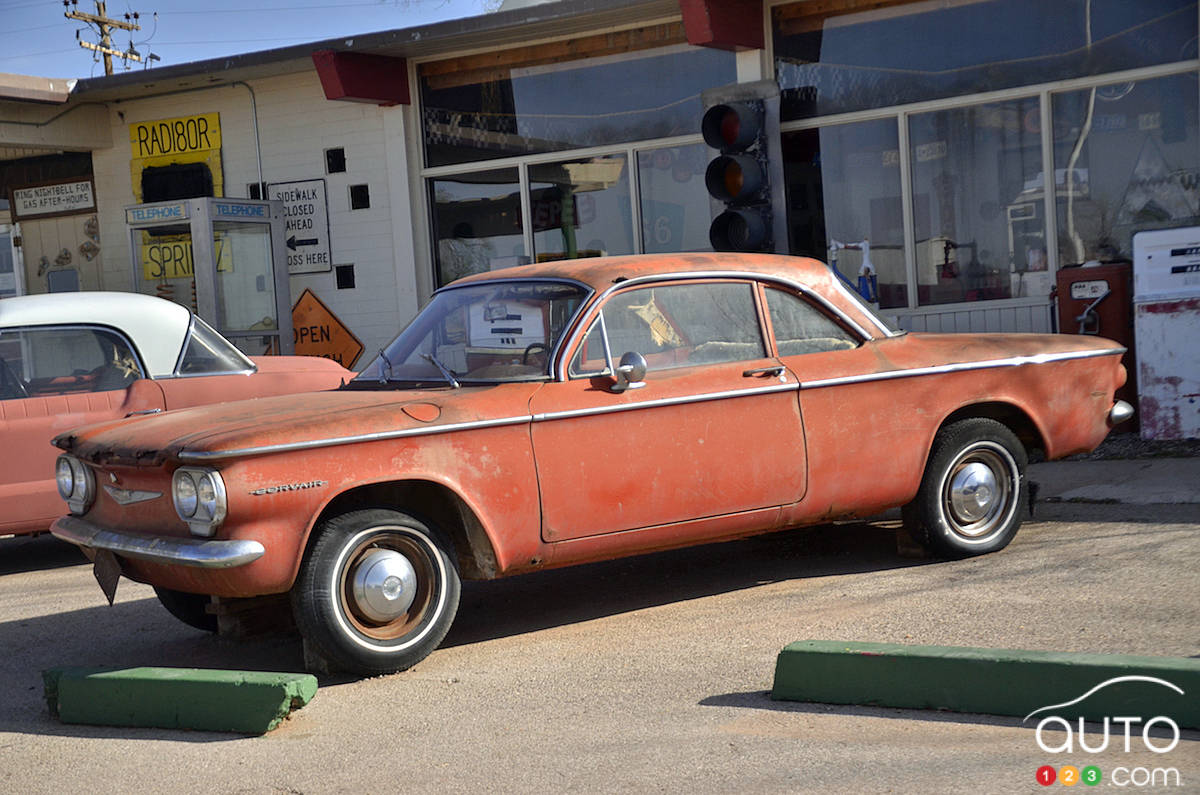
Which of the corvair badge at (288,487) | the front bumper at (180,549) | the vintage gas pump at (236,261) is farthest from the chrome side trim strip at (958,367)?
the vintage gas pump at (236,261)

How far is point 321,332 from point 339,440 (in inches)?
399

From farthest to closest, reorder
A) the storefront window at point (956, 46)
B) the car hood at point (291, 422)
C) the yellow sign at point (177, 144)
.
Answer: the yellow sign at point (177, 144)
the storefront window at point (956, 46)
the car hood at point (291, 422)

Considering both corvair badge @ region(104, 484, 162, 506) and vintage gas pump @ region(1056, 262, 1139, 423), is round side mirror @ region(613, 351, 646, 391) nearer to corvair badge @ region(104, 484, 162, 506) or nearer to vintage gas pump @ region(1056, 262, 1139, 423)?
corvair badge @ region(104, 484, 162, 506)

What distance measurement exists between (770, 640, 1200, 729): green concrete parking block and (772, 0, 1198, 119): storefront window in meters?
8.01

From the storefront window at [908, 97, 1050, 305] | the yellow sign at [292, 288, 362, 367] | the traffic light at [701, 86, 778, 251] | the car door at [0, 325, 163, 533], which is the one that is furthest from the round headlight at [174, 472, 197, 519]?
the yellow sign at [292, 288, 362, 367]

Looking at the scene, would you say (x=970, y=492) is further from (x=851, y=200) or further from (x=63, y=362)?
(x=851, y=200)

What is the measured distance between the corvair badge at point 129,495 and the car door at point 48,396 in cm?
253

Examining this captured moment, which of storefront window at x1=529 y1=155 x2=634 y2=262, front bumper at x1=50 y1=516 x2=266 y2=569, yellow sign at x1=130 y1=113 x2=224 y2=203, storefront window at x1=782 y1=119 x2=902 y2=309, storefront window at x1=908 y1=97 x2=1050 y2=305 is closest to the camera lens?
front bumper at x1=50 y1=516 x2=266 y2=569

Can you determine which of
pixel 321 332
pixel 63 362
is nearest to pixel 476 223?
pixel 321 332

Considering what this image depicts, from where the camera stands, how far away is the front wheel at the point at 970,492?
20.6 ft

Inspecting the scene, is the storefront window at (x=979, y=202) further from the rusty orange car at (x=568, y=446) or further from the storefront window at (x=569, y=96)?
the rusty orange car at (x=568, y=446)

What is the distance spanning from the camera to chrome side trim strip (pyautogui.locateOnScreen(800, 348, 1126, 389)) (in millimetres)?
5984

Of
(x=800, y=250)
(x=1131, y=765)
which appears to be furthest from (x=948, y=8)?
(x=1131, y=765)

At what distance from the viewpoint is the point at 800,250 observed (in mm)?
12438
